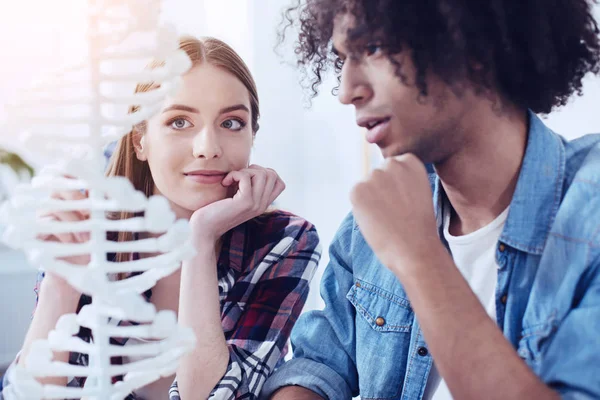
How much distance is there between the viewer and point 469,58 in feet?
3.06

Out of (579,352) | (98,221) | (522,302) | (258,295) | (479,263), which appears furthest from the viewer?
(258,295)

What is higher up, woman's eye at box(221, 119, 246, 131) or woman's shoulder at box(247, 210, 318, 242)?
woman's eye at box(221, 119, 246, 131)

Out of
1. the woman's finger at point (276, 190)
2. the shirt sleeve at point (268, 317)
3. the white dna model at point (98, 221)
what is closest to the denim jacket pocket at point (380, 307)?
the shirt sleeve at point (268, 317)

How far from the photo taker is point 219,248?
1.33 m

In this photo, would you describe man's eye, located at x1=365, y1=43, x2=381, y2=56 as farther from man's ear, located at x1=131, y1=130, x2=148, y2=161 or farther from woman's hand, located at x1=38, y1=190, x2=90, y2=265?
man's ear, located at x1=131, y1=130, x2=148, y2=161

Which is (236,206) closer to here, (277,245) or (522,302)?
(277,245)

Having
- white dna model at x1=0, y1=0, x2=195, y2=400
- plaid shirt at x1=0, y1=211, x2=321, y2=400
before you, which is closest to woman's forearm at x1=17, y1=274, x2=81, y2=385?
plaid shirt at x1=0, y1=211, x2=321, y2=400

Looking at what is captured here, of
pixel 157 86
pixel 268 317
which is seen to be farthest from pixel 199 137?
pixel 268 317

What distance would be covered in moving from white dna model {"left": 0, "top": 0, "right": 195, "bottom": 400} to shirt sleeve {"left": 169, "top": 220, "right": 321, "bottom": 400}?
0.50 m

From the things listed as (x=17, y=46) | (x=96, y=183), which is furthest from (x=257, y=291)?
(x=17, y=46)

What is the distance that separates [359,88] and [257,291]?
1.69ft

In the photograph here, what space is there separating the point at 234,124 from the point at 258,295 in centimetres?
36

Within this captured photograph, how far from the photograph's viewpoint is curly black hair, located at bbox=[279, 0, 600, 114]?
2.91 feet

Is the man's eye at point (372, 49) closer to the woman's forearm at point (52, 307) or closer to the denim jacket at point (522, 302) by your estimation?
the denim jacket at point (522, 302)
